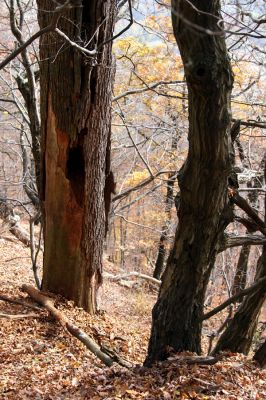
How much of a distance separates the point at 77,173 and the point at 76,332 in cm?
172

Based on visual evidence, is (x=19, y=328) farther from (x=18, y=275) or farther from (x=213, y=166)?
(x=18, y=275)

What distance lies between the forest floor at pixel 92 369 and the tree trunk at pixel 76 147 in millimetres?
467

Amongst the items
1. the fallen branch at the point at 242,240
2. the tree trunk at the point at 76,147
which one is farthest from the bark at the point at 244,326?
the tree trunk at the point at 76,147

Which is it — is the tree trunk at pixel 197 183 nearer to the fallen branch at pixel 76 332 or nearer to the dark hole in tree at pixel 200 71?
A: the dark hole in tree at pixel 200 71

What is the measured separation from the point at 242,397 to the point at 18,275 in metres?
7.29

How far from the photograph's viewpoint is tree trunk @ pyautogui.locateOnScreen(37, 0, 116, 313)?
4145 millimetres

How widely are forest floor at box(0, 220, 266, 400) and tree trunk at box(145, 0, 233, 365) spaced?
0.28 metres

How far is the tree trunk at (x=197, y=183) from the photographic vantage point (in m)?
2.45

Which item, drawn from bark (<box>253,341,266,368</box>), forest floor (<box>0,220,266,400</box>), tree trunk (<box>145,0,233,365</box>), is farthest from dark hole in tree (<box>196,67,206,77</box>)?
bark (<box>253,341,266,368</box>)

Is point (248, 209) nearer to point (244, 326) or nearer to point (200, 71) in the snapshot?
point (244, 326)

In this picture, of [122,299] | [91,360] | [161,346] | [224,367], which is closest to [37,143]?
[91,360]

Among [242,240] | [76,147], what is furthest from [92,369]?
[76,147]

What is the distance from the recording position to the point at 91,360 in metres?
4.16

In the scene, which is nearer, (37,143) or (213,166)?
(213,166)
